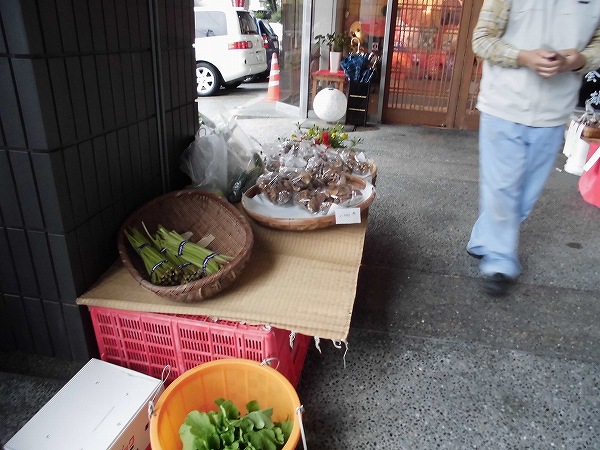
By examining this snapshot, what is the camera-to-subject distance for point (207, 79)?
784 centimetres

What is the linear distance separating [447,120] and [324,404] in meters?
4.91

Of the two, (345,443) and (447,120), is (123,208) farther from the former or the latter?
(447,120)

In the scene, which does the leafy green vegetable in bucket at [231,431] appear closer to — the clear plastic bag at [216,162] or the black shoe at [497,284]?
the clear plastic bag at [216,162]

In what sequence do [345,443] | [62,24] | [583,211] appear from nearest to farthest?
[62,24] < [345,443] < [583,211]

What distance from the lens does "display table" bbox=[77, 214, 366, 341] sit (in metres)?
1.34

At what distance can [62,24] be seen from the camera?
4.09ft

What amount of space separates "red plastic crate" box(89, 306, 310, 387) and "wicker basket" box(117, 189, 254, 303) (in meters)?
0.11

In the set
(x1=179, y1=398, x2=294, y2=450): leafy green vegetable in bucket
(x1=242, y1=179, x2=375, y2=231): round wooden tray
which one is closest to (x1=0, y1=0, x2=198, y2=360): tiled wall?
(x1=242, y1=179, x2=375, y2=231): round wooden tray

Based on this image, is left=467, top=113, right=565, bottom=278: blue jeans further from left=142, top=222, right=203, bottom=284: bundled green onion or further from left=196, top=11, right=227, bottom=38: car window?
left=196, top=11, right=227, bottom=38: car window

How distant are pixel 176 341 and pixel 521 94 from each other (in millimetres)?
1632

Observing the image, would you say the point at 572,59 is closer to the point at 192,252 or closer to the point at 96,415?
the point at 192,252

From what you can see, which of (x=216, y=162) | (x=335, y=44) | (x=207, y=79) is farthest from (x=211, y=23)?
(x=216, y=162)

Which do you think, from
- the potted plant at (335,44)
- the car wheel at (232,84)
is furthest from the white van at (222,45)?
the potted plant at (335,44)

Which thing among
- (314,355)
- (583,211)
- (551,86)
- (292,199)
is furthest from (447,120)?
→ (314,355)
